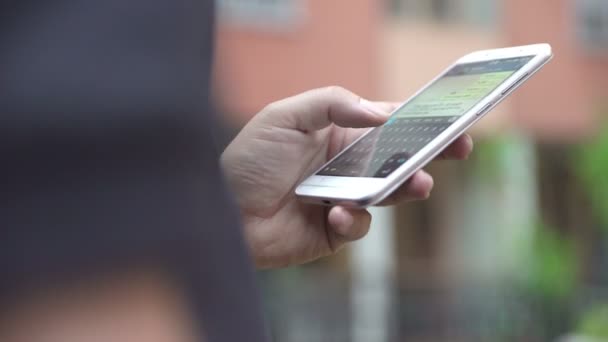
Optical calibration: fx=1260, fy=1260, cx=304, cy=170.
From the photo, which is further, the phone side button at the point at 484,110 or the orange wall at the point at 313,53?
the orange wall at the point at 313,53

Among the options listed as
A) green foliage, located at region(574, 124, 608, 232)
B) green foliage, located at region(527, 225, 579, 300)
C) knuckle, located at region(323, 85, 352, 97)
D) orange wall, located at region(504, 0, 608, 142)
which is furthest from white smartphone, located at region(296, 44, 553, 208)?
orange wall, located at region(504, 0, 608, 142)

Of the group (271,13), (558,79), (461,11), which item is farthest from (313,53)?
(558,79)

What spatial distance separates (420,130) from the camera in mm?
2193

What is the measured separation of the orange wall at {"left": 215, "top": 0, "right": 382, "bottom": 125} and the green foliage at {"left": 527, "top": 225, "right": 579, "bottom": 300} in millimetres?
2936

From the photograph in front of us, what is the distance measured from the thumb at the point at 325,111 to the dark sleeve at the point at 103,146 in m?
1.31

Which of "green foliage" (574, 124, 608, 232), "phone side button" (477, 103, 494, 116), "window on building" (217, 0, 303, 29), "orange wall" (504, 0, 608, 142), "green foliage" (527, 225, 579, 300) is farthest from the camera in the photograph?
"orange wall" (504, 0, 608, 142)

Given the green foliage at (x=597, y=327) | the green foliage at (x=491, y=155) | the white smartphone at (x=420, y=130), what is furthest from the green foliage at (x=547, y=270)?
the white smartphone at (x=420, y=130)

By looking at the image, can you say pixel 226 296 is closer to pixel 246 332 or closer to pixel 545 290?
pixel 246 332

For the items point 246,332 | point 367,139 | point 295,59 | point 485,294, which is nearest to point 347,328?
point 485,294

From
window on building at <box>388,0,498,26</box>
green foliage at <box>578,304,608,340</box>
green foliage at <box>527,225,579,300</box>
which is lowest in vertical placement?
green foliage at <box>527,225,579,300</box>

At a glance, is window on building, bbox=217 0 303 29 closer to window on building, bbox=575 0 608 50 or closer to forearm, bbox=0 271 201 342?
window on building, bbox=575 0 608 50

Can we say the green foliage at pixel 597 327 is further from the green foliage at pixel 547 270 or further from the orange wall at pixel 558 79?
the orange wall at pixel 558 79

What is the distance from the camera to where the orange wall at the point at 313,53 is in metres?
15.0

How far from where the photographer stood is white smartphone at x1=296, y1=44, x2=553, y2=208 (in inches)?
80.0
